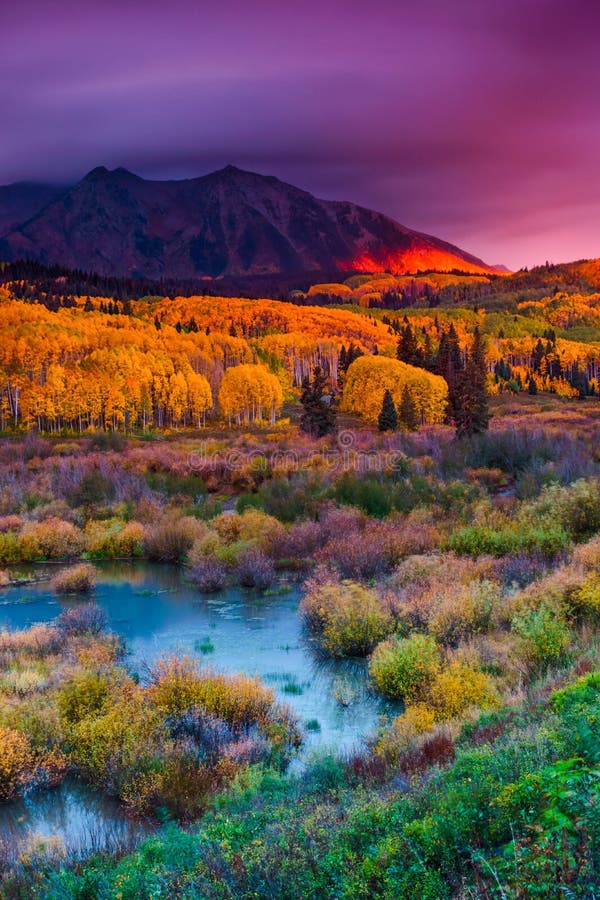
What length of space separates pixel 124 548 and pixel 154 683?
1694 cm

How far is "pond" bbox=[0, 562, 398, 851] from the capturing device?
10.8 meters

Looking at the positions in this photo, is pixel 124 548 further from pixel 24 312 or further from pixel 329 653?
pixel 24 312

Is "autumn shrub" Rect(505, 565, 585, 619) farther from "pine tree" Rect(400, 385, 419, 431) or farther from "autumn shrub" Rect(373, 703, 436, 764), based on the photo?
"pine tree" Rect(400, 385, 419, 431)

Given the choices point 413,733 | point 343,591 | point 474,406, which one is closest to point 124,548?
point 343,591

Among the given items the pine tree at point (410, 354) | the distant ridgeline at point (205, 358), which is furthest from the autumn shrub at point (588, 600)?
the pine tree at point (410, 354)

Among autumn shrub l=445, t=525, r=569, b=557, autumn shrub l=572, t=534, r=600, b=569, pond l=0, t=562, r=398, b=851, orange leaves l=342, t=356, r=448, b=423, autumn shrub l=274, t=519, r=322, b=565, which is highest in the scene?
orange leaves l=342, t=356, r=448, b=423

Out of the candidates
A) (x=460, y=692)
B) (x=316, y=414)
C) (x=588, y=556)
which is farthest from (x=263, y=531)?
(x=316, y=414)

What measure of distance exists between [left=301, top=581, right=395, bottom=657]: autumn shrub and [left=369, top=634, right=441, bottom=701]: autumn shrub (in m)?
2.52

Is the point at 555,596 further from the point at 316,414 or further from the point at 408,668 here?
the point at 316,414

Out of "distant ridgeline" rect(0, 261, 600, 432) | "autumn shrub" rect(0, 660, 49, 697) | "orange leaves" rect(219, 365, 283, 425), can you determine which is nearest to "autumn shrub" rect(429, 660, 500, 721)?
"autumn shrub" rect(0, 660, 49, 697)

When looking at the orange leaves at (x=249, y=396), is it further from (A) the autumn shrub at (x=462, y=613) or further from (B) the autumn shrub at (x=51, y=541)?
(A) the autumn shrub at (x=462, y=613)

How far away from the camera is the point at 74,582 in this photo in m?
24.4

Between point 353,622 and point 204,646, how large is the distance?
14.0 ft

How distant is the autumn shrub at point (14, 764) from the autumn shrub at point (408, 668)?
6.99 meters
